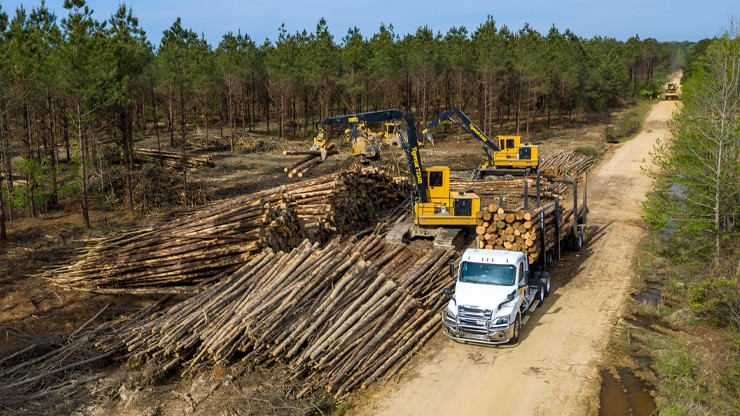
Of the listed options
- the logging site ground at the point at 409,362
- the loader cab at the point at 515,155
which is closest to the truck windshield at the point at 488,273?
the logging site ground at the point at 409,362

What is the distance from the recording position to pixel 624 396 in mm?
13039

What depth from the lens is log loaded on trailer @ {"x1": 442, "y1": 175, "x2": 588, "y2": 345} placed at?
14.7 metres

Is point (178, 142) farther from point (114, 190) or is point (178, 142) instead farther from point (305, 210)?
point (305, 210)

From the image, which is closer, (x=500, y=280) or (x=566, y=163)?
(x=500, y=280)

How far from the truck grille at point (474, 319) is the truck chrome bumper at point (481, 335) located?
0.03 metres

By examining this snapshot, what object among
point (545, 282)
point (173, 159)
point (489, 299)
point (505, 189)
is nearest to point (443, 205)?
point (545, 282)

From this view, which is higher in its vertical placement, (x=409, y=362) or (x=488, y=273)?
(x=488, y=273)

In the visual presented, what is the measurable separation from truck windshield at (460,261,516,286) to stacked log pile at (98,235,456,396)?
5.09ft

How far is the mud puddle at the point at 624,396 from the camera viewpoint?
490 inches

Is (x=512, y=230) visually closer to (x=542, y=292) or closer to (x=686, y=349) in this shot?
(x=542, y=292)

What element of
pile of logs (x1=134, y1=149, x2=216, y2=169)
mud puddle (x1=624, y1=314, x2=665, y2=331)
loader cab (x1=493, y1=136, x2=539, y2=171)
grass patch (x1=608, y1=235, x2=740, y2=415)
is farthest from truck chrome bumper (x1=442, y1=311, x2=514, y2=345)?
pile of logs (x1=134, y1=149, x2=216, y2=169)

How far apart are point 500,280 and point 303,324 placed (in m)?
5.62

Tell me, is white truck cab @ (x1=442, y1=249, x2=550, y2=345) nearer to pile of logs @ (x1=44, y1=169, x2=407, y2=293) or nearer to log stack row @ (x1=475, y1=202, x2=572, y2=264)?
log stack row @ (x1=475, y1=202, x2=572, y2=264)

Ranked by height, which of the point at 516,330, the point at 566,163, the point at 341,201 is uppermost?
the point at 566,163
